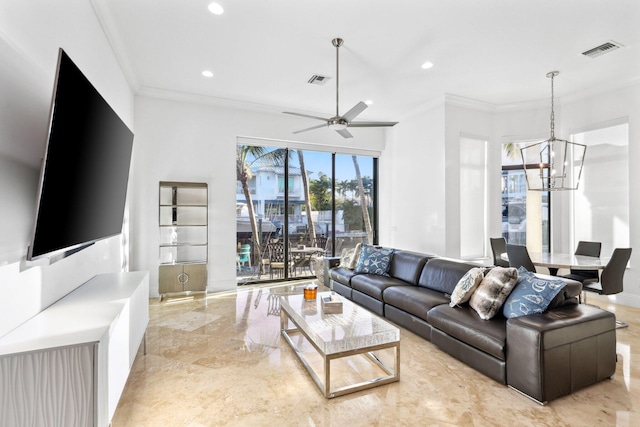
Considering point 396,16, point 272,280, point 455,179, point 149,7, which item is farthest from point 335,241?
point 149,7

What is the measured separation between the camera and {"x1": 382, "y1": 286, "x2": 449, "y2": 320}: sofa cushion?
3137 millimetres

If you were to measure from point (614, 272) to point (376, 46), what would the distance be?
3.71m

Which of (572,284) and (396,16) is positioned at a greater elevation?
(396,16)

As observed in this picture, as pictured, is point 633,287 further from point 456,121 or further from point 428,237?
point 456,121

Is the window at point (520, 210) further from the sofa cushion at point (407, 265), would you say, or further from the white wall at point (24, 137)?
the white wall at point (24, 137)

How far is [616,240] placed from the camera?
4.61 metres

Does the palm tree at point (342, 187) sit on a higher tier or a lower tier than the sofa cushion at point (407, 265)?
higher

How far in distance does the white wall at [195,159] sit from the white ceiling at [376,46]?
38 cm

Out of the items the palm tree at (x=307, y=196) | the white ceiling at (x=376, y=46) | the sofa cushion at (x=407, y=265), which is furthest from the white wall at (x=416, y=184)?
the palm tree at (x=307, y=196)

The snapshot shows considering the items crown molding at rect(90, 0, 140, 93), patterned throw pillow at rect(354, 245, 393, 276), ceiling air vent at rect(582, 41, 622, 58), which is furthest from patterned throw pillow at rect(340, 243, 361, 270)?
crown molding at rect(90, 0, 140, 93)

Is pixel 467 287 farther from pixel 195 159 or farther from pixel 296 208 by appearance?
pixel 195 159

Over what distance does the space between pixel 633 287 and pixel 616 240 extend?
68cm

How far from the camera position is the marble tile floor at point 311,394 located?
2012mm

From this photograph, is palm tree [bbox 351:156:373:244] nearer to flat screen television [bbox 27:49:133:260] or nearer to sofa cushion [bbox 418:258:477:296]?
sofa cushion [bbox 418:258:477:296]
